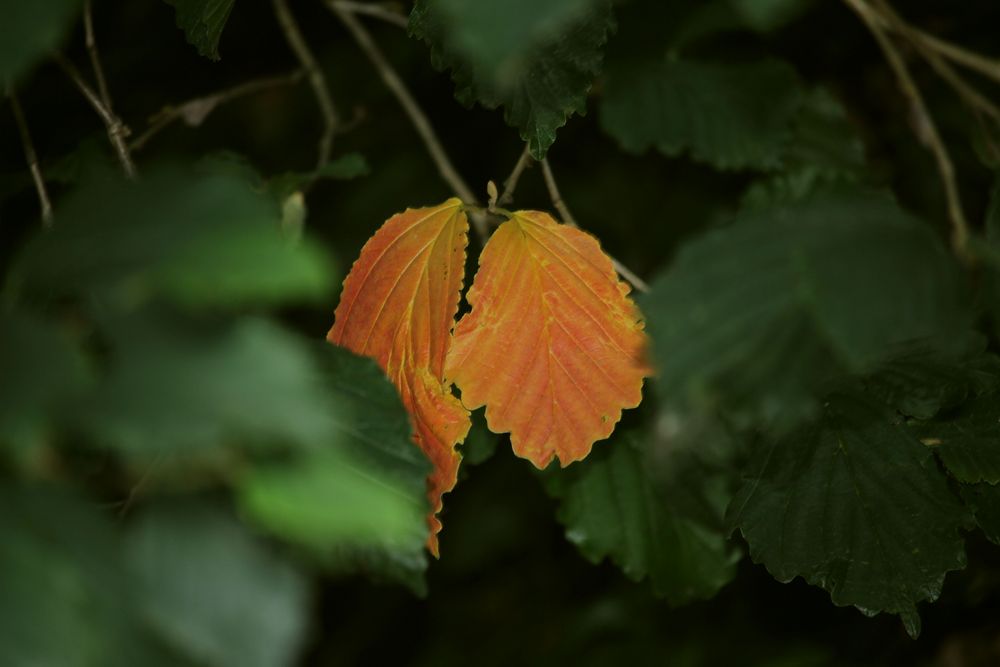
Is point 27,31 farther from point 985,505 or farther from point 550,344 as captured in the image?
point 985,505

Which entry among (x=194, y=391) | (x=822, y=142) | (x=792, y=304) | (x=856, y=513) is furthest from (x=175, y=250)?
(x=822, y=142)

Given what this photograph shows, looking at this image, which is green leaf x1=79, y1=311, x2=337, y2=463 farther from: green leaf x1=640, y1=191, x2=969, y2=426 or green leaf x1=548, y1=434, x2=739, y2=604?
green leaf x1=548, y1=434, x2=739, y2=604

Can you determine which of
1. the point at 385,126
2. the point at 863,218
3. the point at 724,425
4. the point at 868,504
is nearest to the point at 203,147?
the point at 385,126

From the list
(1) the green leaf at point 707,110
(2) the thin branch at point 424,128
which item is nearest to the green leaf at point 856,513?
(2) the thin branch at point 424,128

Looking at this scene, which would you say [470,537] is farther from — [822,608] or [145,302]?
[145,302]

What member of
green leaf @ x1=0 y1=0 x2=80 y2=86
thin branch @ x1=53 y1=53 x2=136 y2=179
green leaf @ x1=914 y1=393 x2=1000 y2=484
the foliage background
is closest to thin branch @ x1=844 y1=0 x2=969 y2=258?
the foliage background
